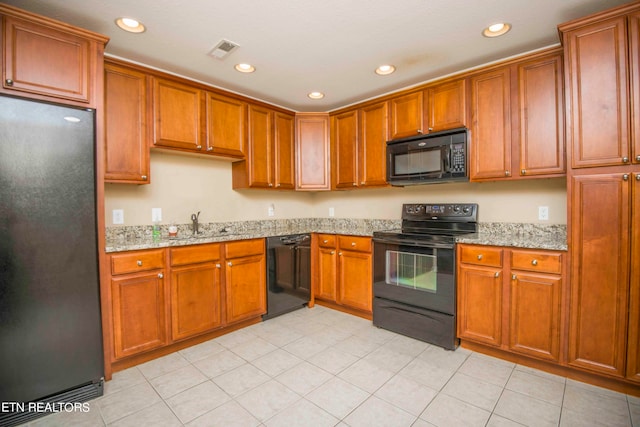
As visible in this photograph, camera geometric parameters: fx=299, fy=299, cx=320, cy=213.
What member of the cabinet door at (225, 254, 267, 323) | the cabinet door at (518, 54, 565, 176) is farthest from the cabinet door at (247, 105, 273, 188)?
the cabinet door at (518, 54, 565, 176)

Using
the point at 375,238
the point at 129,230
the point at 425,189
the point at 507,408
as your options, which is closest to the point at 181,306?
the point at 129,230

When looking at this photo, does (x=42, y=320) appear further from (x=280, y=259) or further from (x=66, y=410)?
(x=280, y=259)

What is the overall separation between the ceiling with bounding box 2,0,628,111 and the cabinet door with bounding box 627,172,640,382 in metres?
1.22

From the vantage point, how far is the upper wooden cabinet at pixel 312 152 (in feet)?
12.1

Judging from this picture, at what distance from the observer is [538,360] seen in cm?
218

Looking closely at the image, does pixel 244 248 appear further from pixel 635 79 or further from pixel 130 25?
pixel 635 79

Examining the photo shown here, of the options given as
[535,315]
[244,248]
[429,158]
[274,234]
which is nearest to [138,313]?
[244,248]

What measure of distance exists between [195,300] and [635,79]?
3416 millimetres

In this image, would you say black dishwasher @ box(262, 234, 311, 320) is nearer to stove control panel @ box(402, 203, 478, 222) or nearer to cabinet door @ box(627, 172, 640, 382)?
stove control panel @ box(402, 203, 478, 222)

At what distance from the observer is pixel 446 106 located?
8.96 feet

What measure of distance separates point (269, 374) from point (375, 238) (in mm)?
1533

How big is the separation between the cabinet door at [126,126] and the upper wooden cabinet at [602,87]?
3095 mm

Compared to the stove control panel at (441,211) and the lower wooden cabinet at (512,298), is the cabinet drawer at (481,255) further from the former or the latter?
the stove control panel at (441,211)

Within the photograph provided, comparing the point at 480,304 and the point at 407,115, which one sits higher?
the point at 407,115
